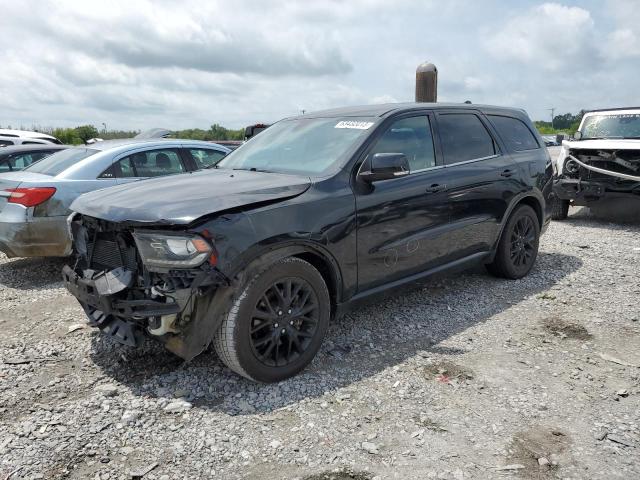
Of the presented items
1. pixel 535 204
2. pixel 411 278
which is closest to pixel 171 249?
pixel 411 278

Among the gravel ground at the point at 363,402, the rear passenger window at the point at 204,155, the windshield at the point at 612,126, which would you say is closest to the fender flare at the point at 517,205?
the gravel ground at the point at 363,402

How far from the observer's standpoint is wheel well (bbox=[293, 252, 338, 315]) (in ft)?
11.8

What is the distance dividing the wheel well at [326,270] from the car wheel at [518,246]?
2435mm

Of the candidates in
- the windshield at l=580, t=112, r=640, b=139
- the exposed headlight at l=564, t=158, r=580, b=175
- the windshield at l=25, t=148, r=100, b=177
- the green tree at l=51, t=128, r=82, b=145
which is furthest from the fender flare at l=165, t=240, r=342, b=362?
the green tree at l=51, t=128, r=82, b=145

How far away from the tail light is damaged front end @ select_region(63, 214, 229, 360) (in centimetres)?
256

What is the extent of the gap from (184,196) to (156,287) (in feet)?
1.96

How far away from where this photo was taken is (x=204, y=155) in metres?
7.17

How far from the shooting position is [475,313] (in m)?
4.77

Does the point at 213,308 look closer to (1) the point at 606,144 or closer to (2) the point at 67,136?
(1) the point at 606,144

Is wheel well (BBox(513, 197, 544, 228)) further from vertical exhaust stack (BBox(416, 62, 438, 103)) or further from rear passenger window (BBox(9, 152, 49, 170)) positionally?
rear passenger window (BBox(9, 152, 49, 170))

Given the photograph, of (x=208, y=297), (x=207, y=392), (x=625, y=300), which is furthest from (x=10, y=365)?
(x=625, y=300)

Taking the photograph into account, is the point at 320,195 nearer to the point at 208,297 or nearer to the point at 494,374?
the point at 208,297

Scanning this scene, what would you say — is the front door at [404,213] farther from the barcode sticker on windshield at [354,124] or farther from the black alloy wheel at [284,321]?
the black alloy wheel at [284,321]

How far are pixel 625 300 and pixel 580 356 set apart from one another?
155 centimetres
